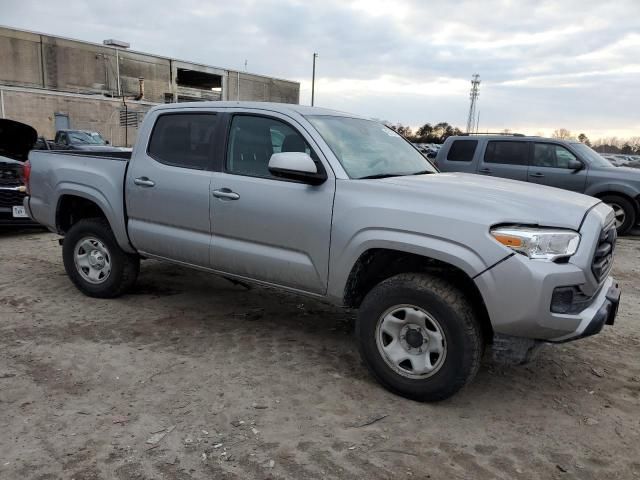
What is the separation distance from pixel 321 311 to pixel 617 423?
2.62m

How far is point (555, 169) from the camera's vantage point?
9.75 metres

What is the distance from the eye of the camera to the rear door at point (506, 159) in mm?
9992

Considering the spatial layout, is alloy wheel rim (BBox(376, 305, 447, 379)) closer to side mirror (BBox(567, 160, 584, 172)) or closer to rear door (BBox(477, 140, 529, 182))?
rear door (BBox(477, 140, 529, 182))

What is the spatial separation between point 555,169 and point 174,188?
790 cm

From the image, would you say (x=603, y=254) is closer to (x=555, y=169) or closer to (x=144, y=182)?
(x=144, y=182)

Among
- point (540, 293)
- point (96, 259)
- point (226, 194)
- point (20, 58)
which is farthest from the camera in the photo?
point (20, 58)

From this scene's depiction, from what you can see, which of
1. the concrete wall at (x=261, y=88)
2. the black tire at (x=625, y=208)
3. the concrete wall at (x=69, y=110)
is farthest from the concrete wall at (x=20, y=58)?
the black tire at (x=625, y=208)

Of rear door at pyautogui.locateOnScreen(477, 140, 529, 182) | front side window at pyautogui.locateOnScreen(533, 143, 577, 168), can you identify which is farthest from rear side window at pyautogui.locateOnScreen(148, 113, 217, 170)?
front side window at pyautogui.locateOnScreen(533, 143, 577, 168)

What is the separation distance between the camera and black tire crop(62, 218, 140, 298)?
4.88 meters

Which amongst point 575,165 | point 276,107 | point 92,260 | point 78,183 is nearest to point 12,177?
point 78,183

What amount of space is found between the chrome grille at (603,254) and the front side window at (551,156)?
23.0 feet

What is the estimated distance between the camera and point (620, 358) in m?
4.02

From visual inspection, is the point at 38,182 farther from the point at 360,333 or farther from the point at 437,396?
the point at 437,396

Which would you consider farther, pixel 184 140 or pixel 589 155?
pixel 589 155
